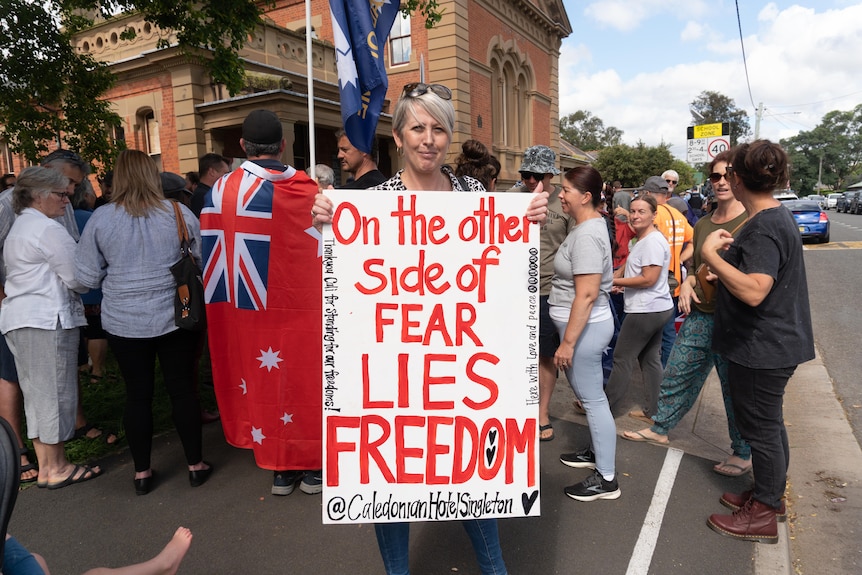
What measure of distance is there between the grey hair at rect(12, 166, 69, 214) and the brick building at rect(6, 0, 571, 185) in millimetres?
5766

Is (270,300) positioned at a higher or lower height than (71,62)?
lower

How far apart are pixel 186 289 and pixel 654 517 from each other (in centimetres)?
287

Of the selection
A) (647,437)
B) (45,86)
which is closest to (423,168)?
(647,437)

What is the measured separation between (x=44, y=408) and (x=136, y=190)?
1.46 m

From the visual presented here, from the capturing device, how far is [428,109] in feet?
6.44

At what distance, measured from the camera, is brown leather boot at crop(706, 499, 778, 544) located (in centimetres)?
283

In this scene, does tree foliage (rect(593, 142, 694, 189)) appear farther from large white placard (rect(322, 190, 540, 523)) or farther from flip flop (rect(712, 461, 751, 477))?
large white placard (rect(322, 190, 540, 523))

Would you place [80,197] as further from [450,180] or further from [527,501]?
[527,501]

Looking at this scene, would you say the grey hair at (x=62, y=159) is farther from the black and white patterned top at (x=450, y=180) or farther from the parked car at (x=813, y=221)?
the parked car at (x=813, y=221)

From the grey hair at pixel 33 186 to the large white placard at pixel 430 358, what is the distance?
240cm

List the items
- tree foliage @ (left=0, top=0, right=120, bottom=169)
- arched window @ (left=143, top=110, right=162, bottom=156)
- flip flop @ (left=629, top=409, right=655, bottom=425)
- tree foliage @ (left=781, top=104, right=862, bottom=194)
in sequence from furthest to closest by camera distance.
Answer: tree foliage @ (left=781, top=104, right=862, bottom=194), arched window @ (left=143, top=110, right=162, bottom=156), tree foliage @ (left=0, top=0, right=120, bottom=169), flip flop @ (left=629, top=409, right=655, bottom=425)

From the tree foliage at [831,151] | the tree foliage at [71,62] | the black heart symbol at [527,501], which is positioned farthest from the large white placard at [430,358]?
the tree foliage at [831,151]

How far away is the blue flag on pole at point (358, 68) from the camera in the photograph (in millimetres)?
3305


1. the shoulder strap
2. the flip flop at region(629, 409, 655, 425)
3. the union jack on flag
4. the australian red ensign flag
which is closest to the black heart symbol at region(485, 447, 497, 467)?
the australian red ensign flag
